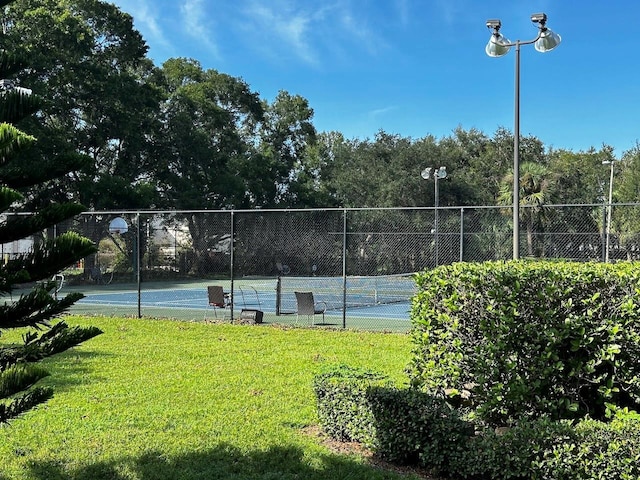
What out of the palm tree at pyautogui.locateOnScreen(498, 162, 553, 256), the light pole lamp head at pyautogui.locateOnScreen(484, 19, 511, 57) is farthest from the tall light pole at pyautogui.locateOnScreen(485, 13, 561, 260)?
the palm tree at pyautogui.locateOnScreen(498, 162, 553, 256)

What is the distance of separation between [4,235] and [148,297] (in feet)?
54.1

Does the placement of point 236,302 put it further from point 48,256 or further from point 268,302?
point 48,256

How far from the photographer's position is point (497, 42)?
929cm

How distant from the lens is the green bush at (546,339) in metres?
3.80

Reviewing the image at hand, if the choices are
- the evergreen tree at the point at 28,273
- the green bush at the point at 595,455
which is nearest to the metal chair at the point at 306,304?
the green bush at the point at 595,455

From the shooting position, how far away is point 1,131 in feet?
7.90

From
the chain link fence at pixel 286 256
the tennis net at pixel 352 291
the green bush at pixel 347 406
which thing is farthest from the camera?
the tennis net at pixel 352 291

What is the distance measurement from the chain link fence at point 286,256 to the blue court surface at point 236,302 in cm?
3

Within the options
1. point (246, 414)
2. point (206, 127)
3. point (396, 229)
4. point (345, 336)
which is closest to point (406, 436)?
point (246, 414)

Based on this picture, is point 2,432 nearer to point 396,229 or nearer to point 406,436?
point 406,436

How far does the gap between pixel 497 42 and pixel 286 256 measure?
1382 cm

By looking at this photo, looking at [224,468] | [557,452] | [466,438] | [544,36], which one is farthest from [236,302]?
[557,452]

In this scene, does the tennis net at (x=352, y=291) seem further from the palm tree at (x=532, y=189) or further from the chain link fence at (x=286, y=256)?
the palm tree at (x=532, y=189)

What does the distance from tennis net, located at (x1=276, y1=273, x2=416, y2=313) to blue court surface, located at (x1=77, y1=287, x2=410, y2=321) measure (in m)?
0.03
